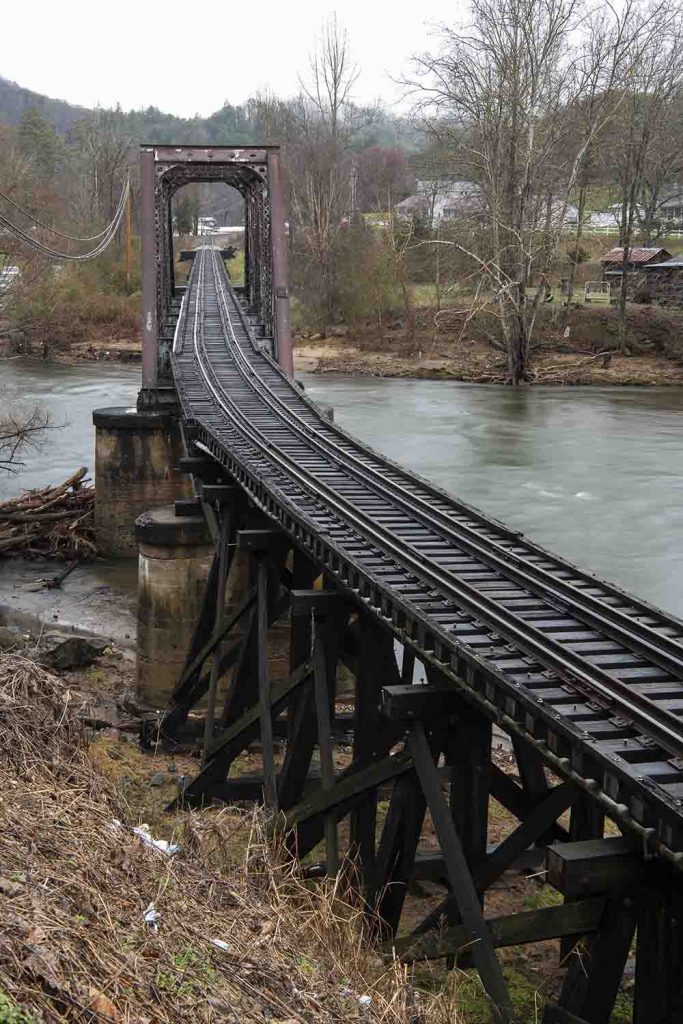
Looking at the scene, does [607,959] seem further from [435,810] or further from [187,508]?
[187,508]

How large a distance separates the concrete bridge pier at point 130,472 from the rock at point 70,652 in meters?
5.76

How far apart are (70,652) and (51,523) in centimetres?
746

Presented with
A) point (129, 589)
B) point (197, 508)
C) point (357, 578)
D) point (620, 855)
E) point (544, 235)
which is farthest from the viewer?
point (544, 235)

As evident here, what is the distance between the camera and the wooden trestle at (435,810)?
5.49 metres

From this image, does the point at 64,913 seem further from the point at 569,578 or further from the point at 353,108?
the point at 353,108

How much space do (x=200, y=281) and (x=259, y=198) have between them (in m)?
9.65

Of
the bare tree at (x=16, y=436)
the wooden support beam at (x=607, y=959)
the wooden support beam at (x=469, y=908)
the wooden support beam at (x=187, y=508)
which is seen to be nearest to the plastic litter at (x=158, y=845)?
the wooden support beam at (x=469, y=908)

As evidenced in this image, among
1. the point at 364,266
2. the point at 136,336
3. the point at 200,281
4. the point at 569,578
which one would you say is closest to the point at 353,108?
the point at 364,266

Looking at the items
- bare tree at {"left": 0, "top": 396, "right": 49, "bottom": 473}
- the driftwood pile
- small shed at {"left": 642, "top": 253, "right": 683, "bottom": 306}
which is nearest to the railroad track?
the driftwood pile

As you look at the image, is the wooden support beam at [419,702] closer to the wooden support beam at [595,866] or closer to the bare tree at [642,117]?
the wooden support beam at [595,866]

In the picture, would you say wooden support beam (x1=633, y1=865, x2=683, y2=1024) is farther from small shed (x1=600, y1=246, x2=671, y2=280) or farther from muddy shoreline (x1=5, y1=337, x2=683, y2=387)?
small shed (x1=600, y1=246, x2=671, y2=280)

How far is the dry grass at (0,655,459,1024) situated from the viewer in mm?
5051

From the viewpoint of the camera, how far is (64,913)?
5.60 m

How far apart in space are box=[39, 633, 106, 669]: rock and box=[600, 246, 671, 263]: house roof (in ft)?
132
